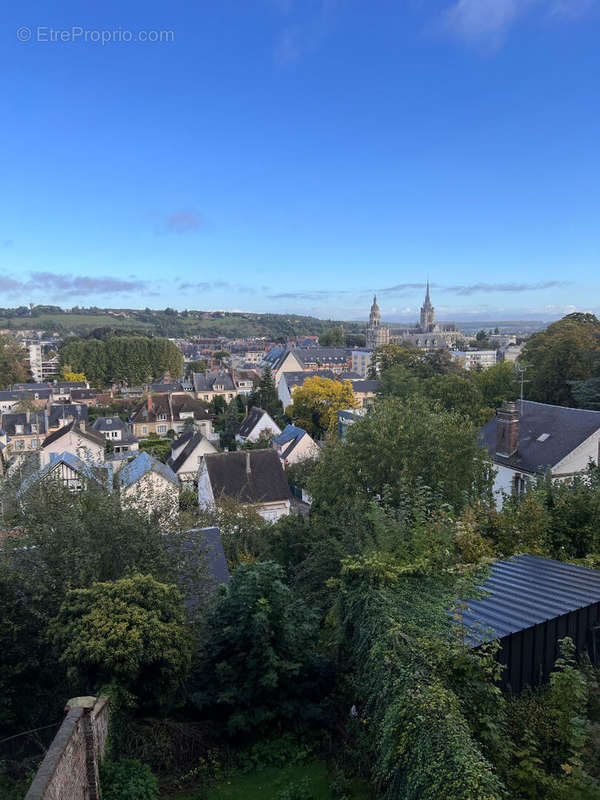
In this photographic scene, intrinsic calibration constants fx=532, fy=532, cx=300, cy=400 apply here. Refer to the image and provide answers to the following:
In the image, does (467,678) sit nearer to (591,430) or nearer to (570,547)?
(570,547)

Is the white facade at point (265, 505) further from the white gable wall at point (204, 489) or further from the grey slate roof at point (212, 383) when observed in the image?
the grey slate roof at point (212, 383)

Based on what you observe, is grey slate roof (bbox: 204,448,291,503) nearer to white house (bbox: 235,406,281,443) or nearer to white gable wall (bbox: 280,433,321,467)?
white gable wall (bbox: 280,433,321,467)

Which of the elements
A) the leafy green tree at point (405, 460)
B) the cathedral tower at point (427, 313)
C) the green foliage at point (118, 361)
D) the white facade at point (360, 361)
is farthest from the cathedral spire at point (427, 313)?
the leafy green tree at point (405, 460)

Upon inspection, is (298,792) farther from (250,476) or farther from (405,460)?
(250,476)

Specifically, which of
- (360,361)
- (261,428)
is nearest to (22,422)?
(261,428)

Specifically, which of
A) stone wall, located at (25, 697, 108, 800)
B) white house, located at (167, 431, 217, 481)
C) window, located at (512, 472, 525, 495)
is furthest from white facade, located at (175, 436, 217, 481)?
stone wall, located at (25, 697, 108, 800)

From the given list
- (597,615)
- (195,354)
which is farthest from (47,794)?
(195,354)
